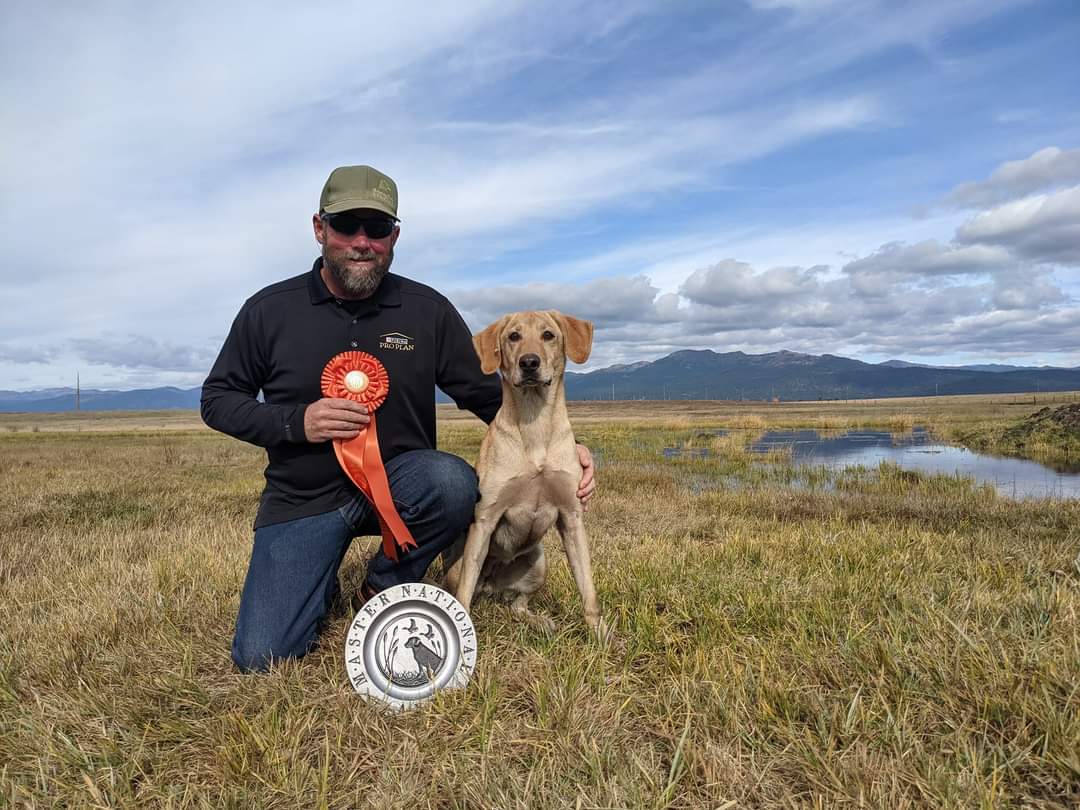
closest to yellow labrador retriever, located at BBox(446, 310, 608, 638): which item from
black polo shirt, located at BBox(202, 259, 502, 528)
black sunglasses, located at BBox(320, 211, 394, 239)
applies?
black polo shirt, located at BBox(202, 259, 502, 528)

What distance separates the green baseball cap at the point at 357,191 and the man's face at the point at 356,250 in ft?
0.20

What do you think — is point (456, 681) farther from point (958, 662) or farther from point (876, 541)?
point (876, 541)

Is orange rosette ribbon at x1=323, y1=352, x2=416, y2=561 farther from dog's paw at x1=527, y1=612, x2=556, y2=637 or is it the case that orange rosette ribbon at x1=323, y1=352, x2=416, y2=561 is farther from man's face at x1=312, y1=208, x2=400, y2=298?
dog's paw at x1=527, y1=612, x2=556, y2=637

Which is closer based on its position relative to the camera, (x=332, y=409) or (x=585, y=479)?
(x=332, y=409)

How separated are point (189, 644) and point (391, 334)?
1.96 m

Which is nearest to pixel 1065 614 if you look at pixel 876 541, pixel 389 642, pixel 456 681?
pixel 876 541

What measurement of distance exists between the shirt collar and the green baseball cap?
42 centimetres

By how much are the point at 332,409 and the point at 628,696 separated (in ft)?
6.73

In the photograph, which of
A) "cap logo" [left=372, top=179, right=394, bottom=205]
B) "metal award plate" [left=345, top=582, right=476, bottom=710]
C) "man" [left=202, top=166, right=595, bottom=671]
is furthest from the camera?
"cap logo" [left=372, top=179, right=394, bottom=205]

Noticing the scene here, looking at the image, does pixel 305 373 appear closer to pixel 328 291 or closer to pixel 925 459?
pixel 328 291

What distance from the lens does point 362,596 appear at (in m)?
4.07

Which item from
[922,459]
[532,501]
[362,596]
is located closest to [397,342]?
[532,501]

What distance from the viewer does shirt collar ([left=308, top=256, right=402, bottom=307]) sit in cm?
388

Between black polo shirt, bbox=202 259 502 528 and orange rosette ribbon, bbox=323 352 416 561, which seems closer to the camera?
orange rosette ribbon, bbox=323 352 416 561
